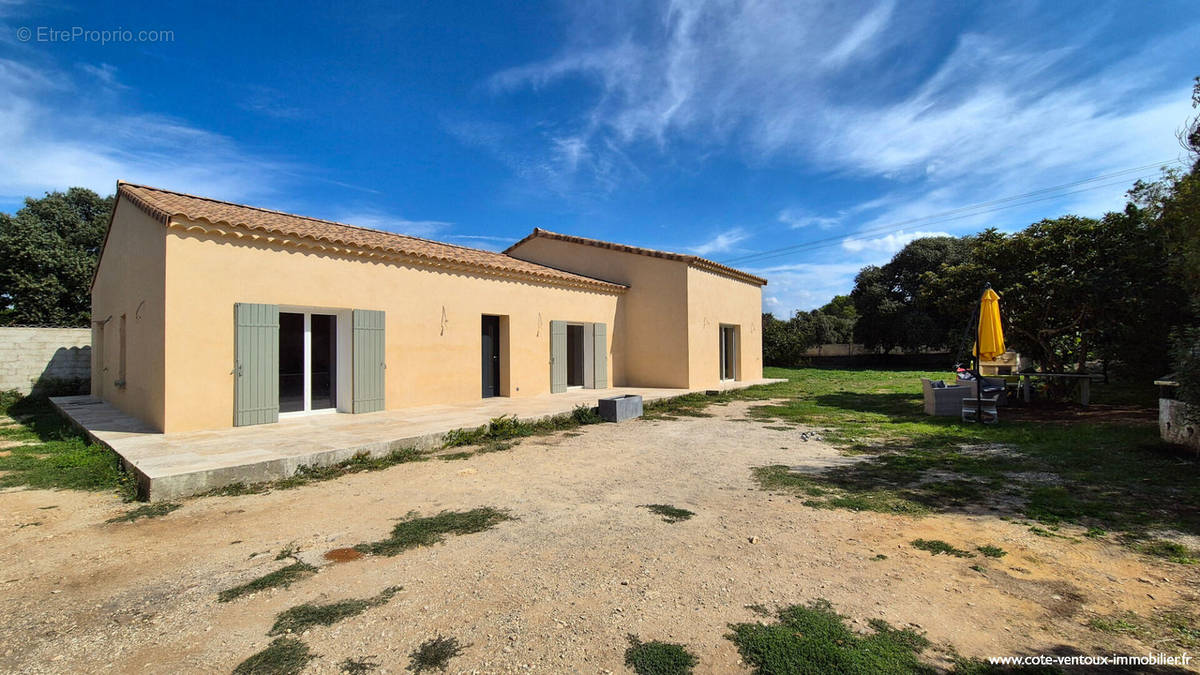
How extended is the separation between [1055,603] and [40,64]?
1256 centimetres

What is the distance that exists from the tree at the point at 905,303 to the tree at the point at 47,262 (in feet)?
113

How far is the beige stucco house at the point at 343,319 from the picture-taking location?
7.31m

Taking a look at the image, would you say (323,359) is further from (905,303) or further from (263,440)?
(905,303)

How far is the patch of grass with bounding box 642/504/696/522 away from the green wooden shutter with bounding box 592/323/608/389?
9416mm

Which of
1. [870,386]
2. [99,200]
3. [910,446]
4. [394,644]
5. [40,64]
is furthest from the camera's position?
[99,200]

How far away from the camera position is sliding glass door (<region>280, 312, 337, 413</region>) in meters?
8.61

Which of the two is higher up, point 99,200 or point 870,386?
point 99,200

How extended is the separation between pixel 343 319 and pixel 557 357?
5128 millimetres

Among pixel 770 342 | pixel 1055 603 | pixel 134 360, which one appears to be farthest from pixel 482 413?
pixel 770 342

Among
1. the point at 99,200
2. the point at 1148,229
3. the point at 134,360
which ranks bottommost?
the point at 134,360

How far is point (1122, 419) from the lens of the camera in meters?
8.09

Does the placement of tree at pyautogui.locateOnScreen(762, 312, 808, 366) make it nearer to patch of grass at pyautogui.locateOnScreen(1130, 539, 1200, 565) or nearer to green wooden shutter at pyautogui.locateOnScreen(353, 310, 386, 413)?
green wooden shutter at pyautogui.locateOnScreen(353, 310, 386, 413)

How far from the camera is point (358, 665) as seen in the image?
7.04 feet

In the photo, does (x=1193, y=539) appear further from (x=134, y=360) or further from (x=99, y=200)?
(x=99, y=200)
